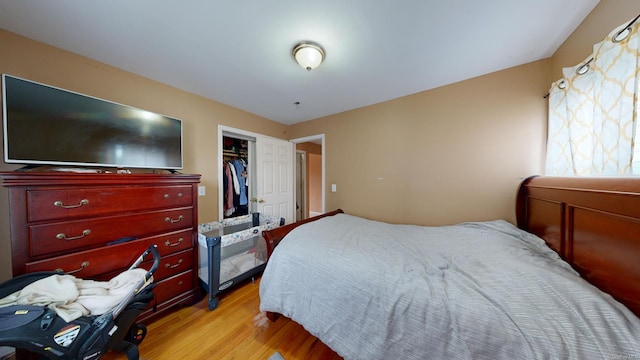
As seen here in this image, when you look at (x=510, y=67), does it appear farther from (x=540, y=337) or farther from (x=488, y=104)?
(x=540, y=337)

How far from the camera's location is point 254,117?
282cm

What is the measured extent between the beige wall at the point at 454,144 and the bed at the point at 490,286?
0.37 m

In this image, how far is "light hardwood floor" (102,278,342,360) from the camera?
1256mm

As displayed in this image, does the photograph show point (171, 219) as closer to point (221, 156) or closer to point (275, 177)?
point (221, 156)

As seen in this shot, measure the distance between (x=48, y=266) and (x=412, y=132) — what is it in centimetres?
332

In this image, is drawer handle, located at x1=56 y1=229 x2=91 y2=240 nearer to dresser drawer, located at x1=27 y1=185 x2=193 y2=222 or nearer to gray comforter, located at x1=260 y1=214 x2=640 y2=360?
dresser drawer, located at x1=27 y1=185 x2=193 y2=222

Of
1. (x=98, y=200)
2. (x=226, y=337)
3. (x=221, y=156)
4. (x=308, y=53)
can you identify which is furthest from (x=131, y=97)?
(x=226, y=337)

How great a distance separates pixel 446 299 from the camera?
0.89m

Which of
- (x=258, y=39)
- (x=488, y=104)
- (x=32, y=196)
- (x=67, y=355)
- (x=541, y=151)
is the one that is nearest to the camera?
(x=67, y=355)

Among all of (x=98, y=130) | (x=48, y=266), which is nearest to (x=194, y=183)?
(x=98, y=130)

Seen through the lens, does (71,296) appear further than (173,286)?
No

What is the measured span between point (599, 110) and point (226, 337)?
3.00 metres

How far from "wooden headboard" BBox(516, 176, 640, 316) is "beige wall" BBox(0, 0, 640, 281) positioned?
576 mm

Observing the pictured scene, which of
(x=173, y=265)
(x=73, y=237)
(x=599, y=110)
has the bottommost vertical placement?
(x=173, y=265)
